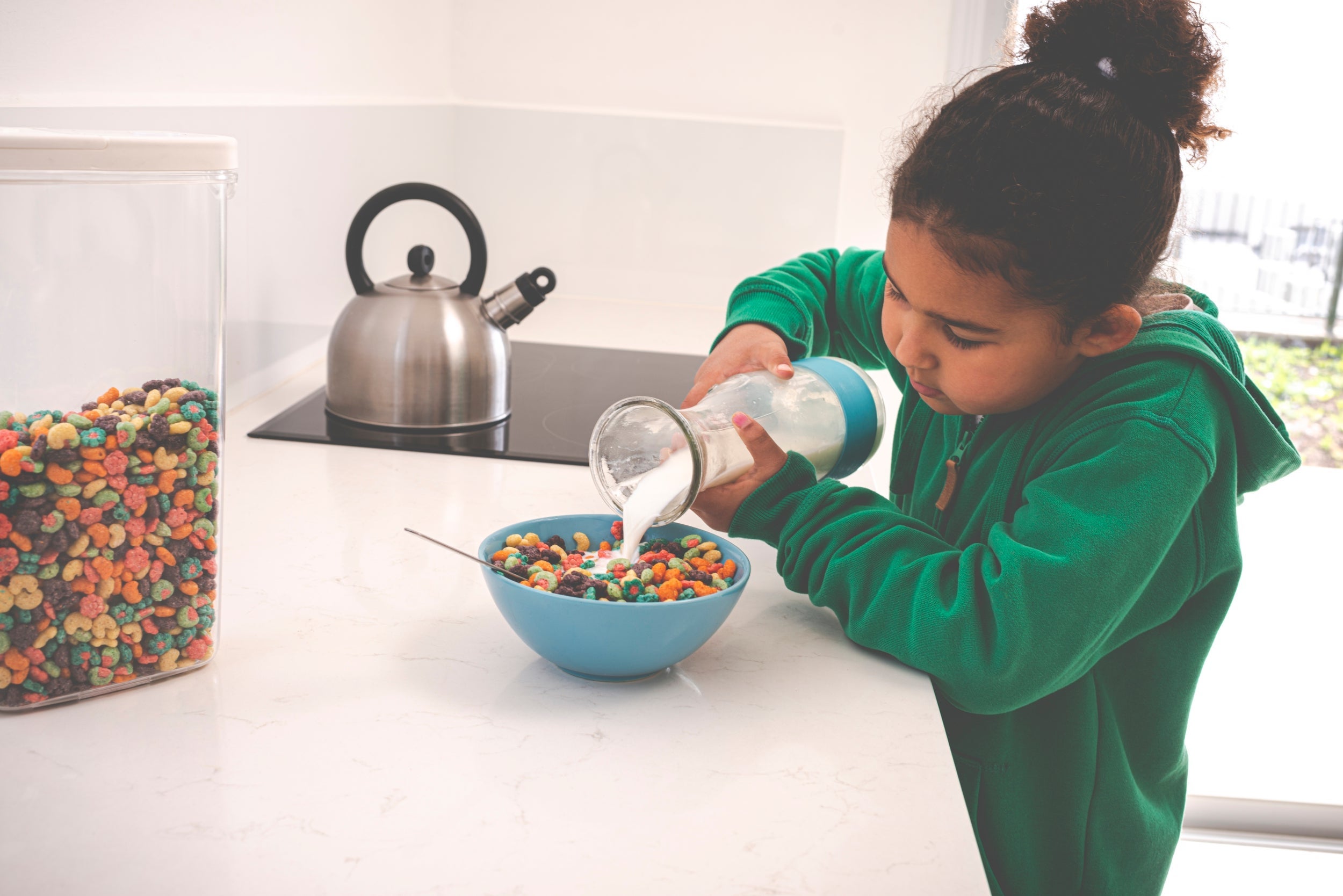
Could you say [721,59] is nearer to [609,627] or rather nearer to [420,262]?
[420,262]

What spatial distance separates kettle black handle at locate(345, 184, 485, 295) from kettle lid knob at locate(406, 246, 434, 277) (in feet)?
0.17

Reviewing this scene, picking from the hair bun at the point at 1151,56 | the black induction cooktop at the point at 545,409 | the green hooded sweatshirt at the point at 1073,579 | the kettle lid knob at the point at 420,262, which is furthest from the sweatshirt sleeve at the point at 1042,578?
the kettle lid knob at the point at 420,262

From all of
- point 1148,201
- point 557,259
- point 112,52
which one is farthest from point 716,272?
point 1148,201

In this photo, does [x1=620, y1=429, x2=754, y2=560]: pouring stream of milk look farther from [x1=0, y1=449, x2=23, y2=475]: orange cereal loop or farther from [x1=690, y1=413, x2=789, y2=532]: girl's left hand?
[x1=0, y1=449, x2=23, y2=475]: orange cereal loop

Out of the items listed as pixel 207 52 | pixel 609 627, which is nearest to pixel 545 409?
pixel 207 52

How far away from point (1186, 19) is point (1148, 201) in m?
0.16

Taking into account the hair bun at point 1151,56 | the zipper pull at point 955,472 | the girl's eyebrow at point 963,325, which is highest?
the hair bun at point 1151,56

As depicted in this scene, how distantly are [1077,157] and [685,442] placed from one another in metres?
0.33

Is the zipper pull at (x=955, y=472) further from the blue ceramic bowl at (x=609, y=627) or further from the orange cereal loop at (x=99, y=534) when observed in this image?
the orange cereal loop at (x=99, y=534)

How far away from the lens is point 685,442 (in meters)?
0.78

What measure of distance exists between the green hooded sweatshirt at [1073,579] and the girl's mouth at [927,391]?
0.26 ft

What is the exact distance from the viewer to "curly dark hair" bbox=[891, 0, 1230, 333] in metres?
0.73

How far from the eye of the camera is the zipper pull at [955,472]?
37.6 inches

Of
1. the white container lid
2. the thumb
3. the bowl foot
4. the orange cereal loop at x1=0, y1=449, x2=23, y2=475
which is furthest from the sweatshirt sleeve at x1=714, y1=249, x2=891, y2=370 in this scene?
the orange cereal loop at x1=0, y1=449, x2=23, y2=475
